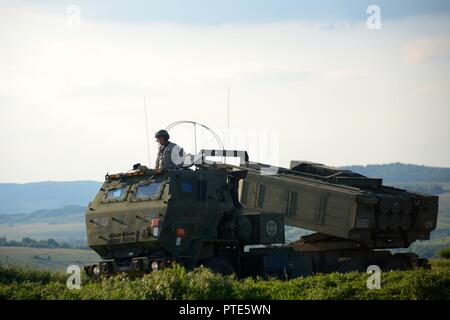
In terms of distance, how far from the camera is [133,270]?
19.7 m

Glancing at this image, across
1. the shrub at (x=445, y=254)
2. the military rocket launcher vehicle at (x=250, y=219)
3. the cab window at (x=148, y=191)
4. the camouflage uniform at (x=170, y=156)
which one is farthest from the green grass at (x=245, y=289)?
the shrub at (x=445, y=254)

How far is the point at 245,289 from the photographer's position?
53.3 ft

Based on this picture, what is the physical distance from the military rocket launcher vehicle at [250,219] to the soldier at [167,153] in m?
0.40

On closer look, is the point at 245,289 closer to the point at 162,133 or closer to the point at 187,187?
the point at 187,187

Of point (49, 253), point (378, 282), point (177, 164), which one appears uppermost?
point (177, 164)

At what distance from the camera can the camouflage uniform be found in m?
21.0

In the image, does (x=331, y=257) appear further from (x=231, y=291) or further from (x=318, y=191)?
(x=231, y=291)

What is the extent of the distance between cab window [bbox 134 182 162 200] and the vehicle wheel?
6.05 ft

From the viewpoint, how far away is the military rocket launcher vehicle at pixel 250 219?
19906 millimetres

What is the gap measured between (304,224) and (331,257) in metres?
1.12

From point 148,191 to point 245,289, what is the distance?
4.76 meters

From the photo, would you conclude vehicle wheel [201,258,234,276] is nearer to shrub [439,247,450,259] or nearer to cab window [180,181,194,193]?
cab window [180,181,194,193]

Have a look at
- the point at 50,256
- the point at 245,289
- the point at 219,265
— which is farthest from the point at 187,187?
the point at 50,256
